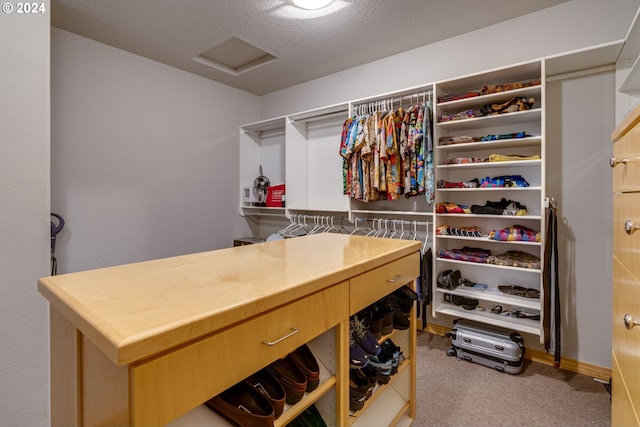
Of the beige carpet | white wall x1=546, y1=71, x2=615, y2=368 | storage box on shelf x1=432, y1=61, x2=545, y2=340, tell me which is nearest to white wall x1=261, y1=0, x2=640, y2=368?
white wall x1=546, y1=71, x2=615, y2=368

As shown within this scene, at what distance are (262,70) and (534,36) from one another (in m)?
2.54

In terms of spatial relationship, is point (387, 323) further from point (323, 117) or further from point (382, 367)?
point (323, 117)

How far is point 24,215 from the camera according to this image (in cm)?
175

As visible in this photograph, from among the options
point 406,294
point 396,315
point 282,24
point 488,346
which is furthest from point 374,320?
point 282,24

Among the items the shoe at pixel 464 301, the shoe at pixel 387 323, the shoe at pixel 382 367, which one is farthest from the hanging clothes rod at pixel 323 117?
the shoe at pixel 382 367

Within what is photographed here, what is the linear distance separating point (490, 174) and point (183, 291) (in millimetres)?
2554

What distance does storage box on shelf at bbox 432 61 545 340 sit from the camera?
86.7 inches

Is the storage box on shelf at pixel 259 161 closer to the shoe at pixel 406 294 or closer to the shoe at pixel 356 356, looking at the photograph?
the shoe at pixel 406 294

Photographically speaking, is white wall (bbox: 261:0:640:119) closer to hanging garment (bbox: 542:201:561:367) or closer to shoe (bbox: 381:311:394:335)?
hanging garment (bbox: 542:201:561:367)

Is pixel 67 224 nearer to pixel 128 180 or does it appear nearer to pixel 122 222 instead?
pixel 122 222

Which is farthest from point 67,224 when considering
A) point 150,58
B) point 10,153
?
point 150,58

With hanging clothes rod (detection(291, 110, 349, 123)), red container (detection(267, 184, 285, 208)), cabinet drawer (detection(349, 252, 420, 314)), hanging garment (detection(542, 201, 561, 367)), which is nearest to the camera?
cabinet drawer (detection(349, 252, 420, 314))

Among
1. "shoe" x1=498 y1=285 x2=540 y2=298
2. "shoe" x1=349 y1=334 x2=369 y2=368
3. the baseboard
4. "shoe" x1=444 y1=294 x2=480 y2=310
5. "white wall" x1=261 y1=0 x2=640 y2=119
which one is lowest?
the baseboard

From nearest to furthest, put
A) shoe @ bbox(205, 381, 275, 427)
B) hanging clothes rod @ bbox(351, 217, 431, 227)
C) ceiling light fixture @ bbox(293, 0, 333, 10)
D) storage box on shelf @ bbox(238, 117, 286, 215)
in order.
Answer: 1. shoe @ bbox(205, 381, 275, 427)
2. ceiling light fixture @ bbox(293, 0, 333, 10)
3. hanging clothes rod @ bbox(351, 217, 431, 227)
4. storage box on shelf @ bbox(238, 117, 286, 215)
